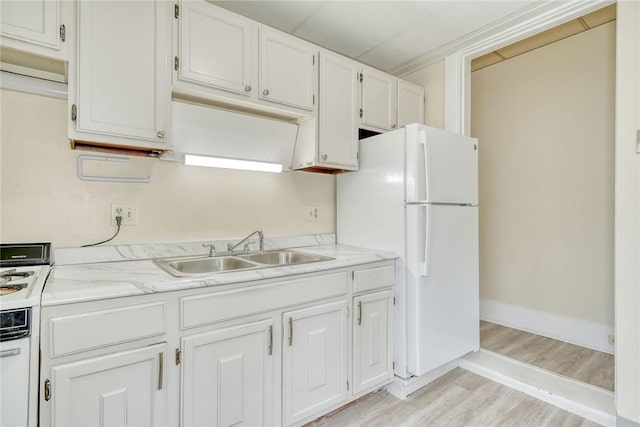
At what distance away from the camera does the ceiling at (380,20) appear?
6.72ft

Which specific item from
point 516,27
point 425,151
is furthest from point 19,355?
point 516,27

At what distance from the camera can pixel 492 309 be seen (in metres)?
3.46

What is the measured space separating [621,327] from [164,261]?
249cm

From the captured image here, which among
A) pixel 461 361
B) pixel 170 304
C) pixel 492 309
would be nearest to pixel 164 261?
pixel 170 304

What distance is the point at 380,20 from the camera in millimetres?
2203

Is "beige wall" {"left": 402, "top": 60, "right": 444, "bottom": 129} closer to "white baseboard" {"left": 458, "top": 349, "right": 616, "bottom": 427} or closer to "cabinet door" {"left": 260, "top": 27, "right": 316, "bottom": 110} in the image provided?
"cabinet door" {"left": 260, "top": 27, "right": 316, "bottom": 110}

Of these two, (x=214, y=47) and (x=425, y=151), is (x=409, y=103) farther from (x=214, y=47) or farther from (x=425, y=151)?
(x=214, y=47)

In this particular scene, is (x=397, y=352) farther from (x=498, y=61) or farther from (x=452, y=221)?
(x=498, y=61)

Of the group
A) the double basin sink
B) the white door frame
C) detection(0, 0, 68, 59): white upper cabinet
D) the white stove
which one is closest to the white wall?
the white door frame

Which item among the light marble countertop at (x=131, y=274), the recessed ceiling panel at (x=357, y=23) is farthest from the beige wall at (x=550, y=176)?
the light marble countertop at (x=131, y=274)

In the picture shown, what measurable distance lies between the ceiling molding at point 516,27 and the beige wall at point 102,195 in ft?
5.13

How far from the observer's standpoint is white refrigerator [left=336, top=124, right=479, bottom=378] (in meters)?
2.10

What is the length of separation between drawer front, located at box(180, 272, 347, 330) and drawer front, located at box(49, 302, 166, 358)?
11 centimetres

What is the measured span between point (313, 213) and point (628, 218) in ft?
6.15
